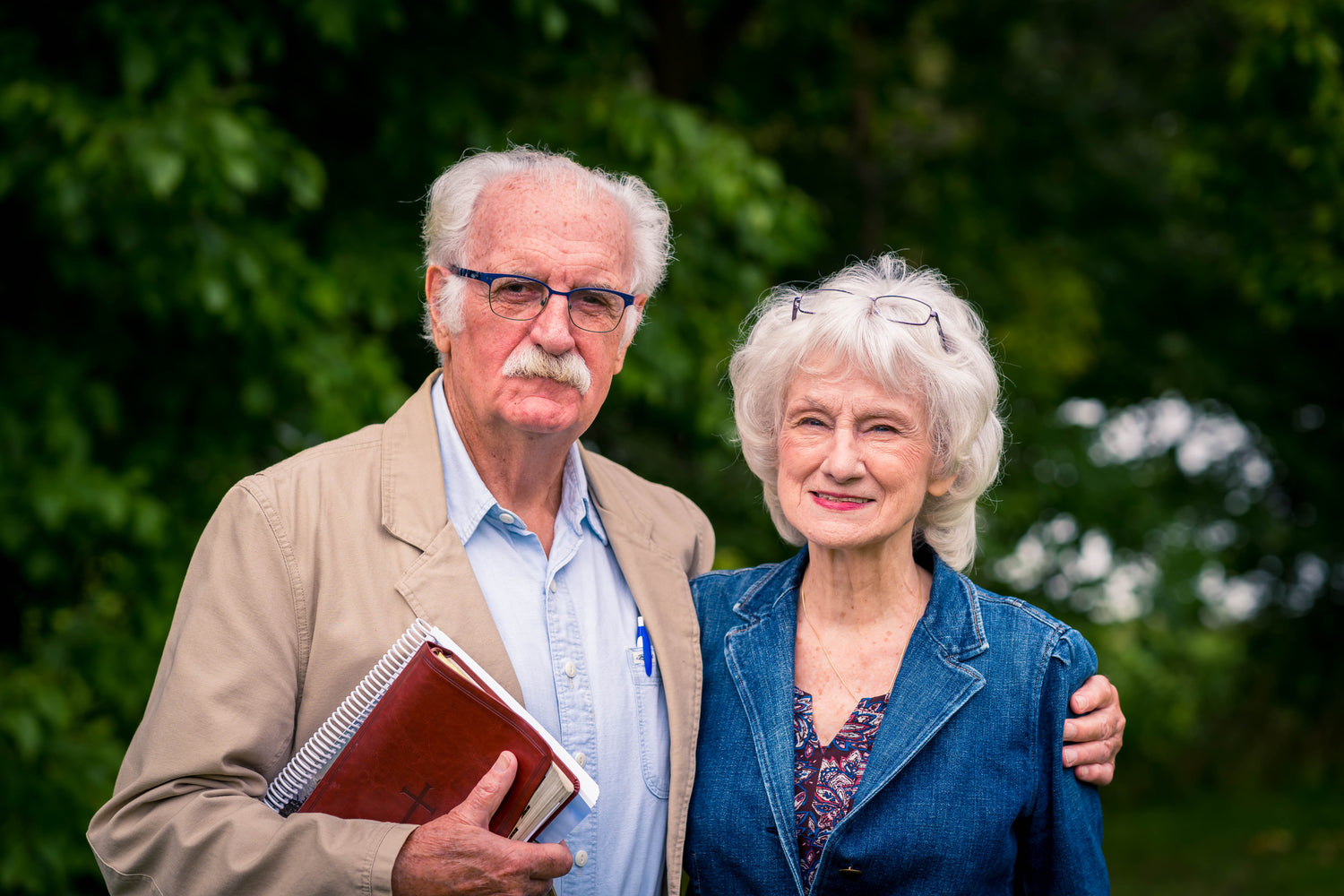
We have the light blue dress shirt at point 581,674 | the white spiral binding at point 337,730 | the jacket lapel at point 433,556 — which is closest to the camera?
the white spiral binding at point 337,730

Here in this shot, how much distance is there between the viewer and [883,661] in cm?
237

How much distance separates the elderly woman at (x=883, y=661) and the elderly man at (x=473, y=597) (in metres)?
0.10

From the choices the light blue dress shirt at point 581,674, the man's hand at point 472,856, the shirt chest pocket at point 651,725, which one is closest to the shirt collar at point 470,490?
A: the light blue dress shirt at point 581,674

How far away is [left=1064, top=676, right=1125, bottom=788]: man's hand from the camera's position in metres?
2.19

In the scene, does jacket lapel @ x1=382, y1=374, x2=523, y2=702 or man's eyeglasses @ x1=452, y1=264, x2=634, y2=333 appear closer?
jacket lapel @ x1=382, y1=374, x2=523, y2=702

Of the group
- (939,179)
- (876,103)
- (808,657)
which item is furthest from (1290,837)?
(808,657)

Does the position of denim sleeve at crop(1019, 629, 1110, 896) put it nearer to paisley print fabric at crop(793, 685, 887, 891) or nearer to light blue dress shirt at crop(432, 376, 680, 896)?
paisley print fabric at crop(793, 685, 887, 891)

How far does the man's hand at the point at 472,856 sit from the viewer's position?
187 cm

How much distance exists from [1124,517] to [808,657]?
5.63 meters

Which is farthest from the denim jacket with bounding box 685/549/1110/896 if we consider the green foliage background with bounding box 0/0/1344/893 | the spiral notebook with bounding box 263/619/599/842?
the green foliage background with bounding box 0/0/1344/893

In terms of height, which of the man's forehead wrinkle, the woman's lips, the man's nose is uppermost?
the man's forehead wrinkle

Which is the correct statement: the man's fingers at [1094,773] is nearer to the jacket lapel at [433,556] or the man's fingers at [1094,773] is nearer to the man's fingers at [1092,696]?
the man's fingers at [1092,696]

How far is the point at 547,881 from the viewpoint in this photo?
1.97 metres

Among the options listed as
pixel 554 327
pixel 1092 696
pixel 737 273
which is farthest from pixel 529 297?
pixel 737 273
